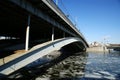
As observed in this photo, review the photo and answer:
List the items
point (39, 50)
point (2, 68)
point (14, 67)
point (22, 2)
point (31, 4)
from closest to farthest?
point (2, 68), point (14, 67), point (22, 2), point (31, 4), point (39, 50)

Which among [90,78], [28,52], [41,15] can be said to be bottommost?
[90,78]

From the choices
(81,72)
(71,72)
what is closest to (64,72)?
(71,72)

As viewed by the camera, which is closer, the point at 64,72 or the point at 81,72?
the point at 64,72

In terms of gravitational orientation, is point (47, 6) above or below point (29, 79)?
above

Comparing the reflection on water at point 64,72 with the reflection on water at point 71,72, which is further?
the reflection on water at point 64,72

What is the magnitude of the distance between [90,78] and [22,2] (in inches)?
392

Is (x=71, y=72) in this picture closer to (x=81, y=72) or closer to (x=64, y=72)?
(x=64, y=72)

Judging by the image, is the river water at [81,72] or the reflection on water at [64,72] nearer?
the river water at [81,72]

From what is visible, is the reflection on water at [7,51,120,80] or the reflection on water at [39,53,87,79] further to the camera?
the reflection on water at [39,53,87,79]

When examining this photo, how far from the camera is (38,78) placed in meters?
18.0

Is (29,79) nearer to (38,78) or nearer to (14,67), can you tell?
(38,78)

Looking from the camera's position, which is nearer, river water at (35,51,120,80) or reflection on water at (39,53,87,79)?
river water at (35,51,120,80)

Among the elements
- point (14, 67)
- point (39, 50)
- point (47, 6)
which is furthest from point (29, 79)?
point (47, 6)

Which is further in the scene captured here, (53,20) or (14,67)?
(53,20)
